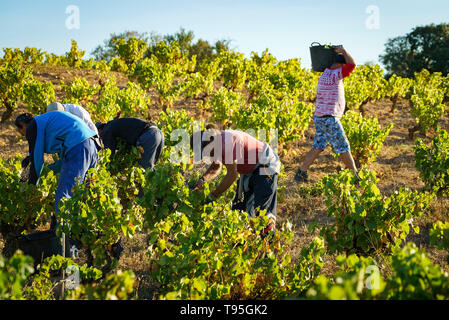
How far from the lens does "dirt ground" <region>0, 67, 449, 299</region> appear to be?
12.1 ft

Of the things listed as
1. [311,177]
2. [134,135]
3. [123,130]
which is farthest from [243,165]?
[311,177]

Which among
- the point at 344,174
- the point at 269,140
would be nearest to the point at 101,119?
the point at 269,140

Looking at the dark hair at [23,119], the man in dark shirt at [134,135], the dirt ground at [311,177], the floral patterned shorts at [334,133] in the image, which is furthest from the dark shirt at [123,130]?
the floral patterned shorts at [334,133]

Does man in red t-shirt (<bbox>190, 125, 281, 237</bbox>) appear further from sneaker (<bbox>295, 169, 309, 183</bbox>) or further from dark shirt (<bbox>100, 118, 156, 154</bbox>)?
sneaker (<bbox>295, 169, 309, 183</bbox>)

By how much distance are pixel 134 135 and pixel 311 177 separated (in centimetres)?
346

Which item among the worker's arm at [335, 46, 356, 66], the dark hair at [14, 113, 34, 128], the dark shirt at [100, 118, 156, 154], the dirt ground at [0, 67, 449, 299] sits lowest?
the dirt ground at [0, 67, 449, 299]

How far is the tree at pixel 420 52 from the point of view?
1134 inches

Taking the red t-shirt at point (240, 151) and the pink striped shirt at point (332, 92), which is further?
the pink striped shirt at point (332, 92)

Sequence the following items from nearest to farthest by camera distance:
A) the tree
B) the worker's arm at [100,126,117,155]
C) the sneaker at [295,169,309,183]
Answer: the worker's arm at [100,126,117,155], the sneaker at [295,169,309,183], the tree

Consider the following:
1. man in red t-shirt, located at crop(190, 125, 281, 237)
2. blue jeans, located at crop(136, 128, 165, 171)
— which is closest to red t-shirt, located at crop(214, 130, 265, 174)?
man in red t-shirt, located at crop(190, 125, 281, 237)

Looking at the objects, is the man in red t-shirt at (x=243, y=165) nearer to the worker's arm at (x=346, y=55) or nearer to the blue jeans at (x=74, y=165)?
the blue jeans at (x=74, y=165)

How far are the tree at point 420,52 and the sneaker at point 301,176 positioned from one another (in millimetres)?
25658

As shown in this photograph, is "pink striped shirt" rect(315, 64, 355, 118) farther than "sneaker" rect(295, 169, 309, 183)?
No

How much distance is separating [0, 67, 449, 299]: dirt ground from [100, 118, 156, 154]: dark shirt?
1.21 m
